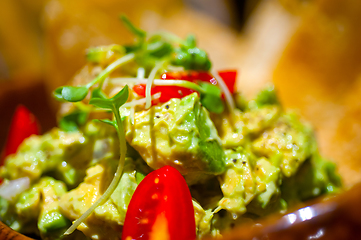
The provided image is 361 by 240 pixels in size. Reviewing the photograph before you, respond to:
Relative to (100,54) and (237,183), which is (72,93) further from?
(237,183)

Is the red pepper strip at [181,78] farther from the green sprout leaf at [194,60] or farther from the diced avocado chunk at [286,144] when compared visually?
the diced avocado chunk at [286,144]

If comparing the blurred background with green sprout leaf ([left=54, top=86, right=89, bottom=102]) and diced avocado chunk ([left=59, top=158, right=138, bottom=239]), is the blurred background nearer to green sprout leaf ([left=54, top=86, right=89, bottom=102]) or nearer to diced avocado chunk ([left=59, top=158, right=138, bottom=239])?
diced avocado chunk ([left=59, top=158, right=138, bottom=239])

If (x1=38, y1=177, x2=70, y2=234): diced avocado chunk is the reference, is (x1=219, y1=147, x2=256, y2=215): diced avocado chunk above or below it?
above

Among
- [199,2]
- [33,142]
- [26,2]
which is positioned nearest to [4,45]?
[26,2]

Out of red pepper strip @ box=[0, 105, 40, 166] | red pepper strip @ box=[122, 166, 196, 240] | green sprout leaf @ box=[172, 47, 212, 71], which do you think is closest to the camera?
red pepper strip @ box=[122, 166, 196, 240]

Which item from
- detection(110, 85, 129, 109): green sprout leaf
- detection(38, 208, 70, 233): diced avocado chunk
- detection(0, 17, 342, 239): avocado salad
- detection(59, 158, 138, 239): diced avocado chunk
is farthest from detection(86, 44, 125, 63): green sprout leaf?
detection(38, 208, 70, 233): diced avocado chunk

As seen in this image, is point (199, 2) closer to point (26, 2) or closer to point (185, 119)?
point (26, 2)

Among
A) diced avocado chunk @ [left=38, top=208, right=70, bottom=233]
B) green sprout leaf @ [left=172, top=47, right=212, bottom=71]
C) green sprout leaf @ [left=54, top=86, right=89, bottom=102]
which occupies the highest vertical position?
green sprout leaf @ [left=172, top=47, right=212, bottom=71]

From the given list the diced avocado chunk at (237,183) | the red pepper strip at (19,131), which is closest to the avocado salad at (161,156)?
the diced avocado chunk at (237,183)

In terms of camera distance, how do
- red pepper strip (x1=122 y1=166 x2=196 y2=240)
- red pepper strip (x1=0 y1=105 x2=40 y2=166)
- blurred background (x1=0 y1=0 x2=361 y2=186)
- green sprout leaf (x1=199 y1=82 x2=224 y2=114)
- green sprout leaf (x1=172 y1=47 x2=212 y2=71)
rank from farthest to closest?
blurred background (x1=0 y1=0 x2=361 y2=186) → red pepper strip (x1=0 y1=105 x2=40 y2=166) → green sprout leaf (x1=172 y1=47 x2=212 y2=71) → green sprout leaf (x1=199 y1=82 x2=224 y2=114) → red pepper strip (x1=122 y1=166 x2=196 y2=240)
